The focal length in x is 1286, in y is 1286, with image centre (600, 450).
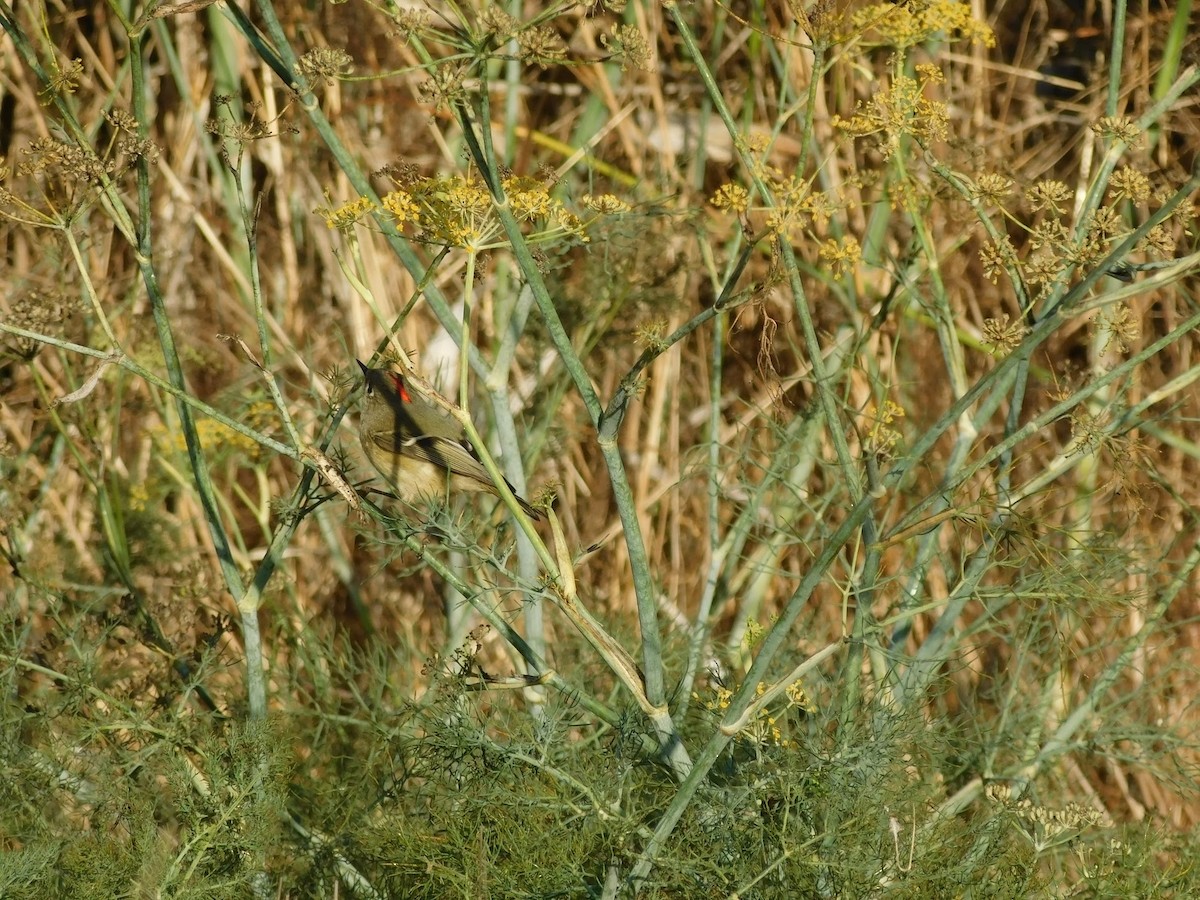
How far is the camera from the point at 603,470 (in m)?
4.63

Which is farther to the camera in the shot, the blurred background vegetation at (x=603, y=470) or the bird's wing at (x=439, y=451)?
the bird's wing at (x=439, y=451)

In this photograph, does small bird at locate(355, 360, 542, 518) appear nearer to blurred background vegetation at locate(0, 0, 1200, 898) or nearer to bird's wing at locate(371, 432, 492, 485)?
bird's wing at locate(371, 432, 492, 485)

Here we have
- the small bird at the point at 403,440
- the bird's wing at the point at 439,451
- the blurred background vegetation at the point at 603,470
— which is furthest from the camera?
the small bird at the point at 403,440

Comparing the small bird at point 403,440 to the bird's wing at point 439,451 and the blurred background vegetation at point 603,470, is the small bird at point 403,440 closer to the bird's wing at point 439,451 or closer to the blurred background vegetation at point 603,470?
the bird's wing at point 439,451

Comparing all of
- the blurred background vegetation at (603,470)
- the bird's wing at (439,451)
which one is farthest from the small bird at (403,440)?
the blurred background vegetation at (603,470)

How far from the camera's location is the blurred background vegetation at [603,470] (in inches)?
82.4

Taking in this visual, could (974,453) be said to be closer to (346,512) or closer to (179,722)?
(346,512)

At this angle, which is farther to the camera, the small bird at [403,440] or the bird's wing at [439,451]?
the small bird at [403,440]

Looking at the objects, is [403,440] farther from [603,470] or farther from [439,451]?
[603,470]

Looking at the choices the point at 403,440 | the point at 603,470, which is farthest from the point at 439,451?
the point at 603,470

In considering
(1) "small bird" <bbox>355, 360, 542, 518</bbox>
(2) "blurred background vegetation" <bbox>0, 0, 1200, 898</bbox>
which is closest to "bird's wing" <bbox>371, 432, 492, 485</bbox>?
(1) "small bird" <bbox>355, 360, 542, 518</bbox>

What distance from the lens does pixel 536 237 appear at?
213 cm

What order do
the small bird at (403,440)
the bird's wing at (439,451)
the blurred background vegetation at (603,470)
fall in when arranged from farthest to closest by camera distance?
the small bird at (403,440) < the bird's wing at (439,451) < the blurred background vegetation at (603,470)

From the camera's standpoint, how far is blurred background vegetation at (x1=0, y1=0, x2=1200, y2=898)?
2.09 metres
